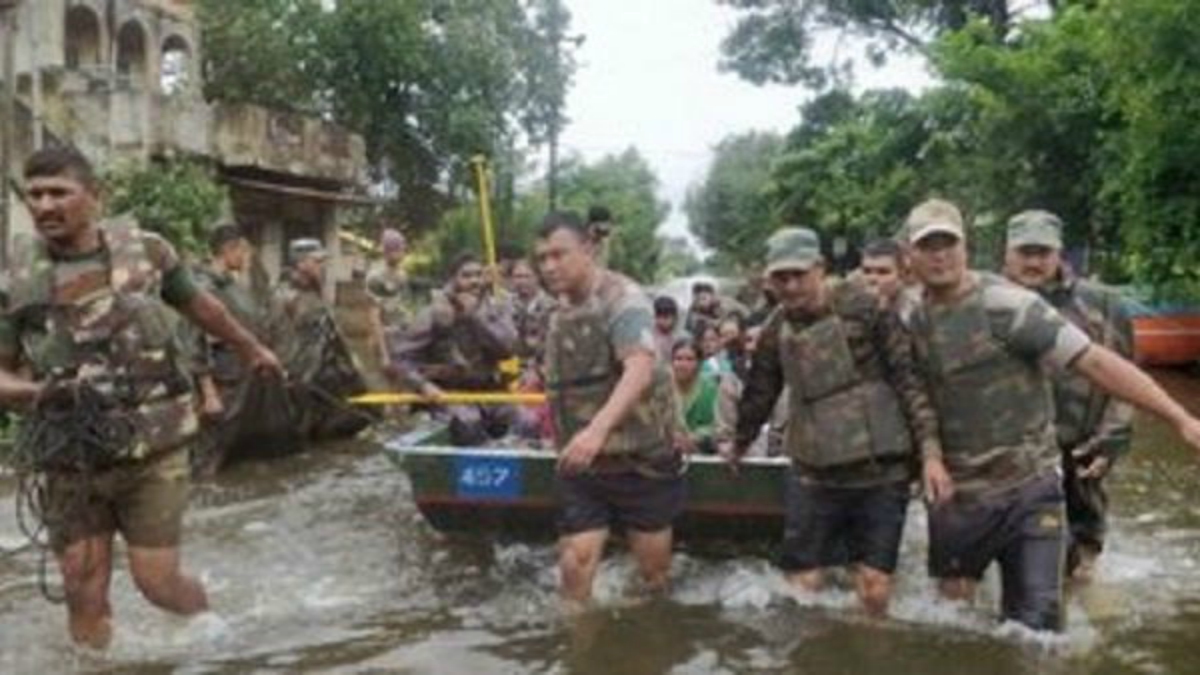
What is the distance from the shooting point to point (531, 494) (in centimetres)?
855

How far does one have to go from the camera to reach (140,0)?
3088cm

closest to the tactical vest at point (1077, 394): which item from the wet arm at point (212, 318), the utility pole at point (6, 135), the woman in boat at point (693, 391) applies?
the woman in boat at point (693, 391)

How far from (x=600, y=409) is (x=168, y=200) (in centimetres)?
1579

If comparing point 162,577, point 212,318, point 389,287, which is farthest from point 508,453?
point 389,287

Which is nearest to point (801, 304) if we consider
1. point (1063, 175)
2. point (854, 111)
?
point (1063, 175)

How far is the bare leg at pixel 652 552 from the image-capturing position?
22.7 feet

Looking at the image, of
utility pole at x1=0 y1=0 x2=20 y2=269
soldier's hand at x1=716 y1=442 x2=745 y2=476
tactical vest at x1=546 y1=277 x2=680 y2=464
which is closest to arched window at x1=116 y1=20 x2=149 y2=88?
utility pole at x1=0 y1=0 x2=20 y2=269

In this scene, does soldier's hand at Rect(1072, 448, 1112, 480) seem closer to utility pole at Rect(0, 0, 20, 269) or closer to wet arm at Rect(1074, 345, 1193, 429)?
wet arm at Rect(1074, 345, 1193, 429)

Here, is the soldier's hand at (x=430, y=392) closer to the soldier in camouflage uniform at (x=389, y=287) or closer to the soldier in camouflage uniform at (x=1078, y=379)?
the soldier in camouflage uniform at (x=389, y=287)

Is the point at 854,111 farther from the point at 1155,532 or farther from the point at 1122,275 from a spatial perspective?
the point at 1155,532

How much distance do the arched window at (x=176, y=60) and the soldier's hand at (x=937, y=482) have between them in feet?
91.2

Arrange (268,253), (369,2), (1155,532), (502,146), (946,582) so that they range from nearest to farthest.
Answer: (946,582) → (1155,532) → (268,253) → (369,2) → (502,146)

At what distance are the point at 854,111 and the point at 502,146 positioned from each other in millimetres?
9721

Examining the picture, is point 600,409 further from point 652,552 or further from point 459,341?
point 459,341
